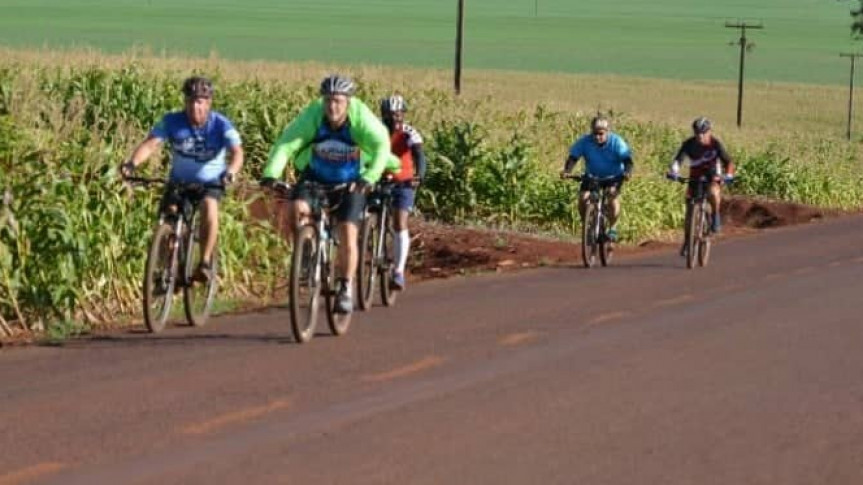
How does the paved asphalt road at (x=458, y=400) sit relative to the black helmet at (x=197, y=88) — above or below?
below

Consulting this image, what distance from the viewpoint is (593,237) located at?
79.0 feet

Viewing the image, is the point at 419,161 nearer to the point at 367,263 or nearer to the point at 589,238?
the point at 367,263

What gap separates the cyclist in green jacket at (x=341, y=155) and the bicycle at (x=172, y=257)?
721 millimetres

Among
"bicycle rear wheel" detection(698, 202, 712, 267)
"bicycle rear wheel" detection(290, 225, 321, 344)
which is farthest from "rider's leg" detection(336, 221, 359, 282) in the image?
"bicycle rear wheel" detection(698, 202, 712, 267)

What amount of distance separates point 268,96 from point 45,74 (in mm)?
3056

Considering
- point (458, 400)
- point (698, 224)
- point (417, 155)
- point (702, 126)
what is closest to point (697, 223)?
point (698, 224)

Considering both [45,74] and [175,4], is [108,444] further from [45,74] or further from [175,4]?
[175,4]

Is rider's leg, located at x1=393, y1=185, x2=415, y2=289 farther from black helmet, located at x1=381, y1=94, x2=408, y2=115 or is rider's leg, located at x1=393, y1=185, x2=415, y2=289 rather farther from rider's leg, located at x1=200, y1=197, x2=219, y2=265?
rider's leg, located at x1=200, y1=197, x2=219, y2=265

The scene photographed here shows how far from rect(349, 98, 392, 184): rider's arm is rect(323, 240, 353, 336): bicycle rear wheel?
22.6 inches

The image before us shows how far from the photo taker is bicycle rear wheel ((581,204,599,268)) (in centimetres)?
2373

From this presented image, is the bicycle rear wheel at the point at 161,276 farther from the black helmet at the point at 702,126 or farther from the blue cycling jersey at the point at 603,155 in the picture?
the black helmet at the point at 702,126

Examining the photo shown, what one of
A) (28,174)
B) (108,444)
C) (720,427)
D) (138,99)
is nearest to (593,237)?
(138,99)

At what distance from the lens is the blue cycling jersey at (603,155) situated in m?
24.3

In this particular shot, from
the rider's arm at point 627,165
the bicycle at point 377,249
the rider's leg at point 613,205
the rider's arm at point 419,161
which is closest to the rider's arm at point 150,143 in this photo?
the bicycle at point 377,249
